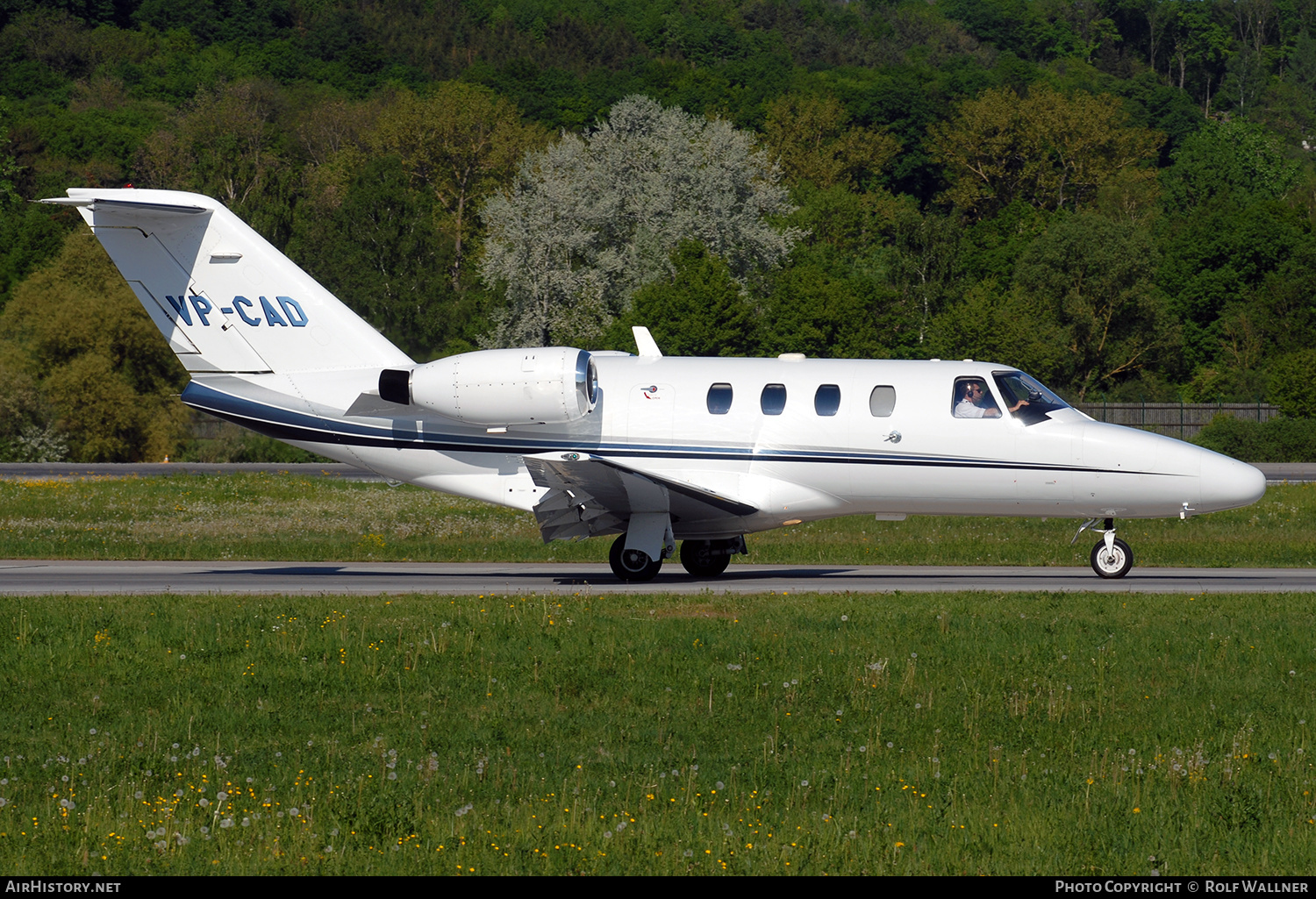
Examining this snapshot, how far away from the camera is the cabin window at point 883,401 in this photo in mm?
20922

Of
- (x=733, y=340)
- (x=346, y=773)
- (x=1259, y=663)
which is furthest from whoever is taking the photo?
(x=733, y=340)

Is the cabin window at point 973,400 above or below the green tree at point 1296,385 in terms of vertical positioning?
below

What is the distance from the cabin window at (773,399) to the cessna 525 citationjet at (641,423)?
29 mm

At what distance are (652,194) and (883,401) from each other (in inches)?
1867

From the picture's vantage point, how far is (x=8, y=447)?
5522 centimetres

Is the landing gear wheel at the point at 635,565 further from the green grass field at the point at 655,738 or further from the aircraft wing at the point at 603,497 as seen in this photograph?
the green grass field at the point at 655,738

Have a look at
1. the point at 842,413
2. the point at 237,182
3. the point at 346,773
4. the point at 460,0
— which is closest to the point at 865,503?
the point at 842,413

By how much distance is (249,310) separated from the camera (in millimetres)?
21922

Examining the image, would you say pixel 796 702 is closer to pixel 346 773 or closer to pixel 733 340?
pixel 346 773

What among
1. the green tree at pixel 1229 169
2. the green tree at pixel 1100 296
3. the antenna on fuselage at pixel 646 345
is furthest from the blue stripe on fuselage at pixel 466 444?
the green tree at pixel 1229 169

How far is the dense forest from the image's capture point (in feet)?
204

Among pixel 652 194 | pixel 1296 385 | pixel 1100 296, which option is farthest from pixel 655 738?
pixel 1100 296

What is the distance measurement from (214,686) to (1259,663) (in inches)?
393

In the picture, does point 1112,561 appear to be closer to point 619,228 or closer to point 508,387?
point 508,387
